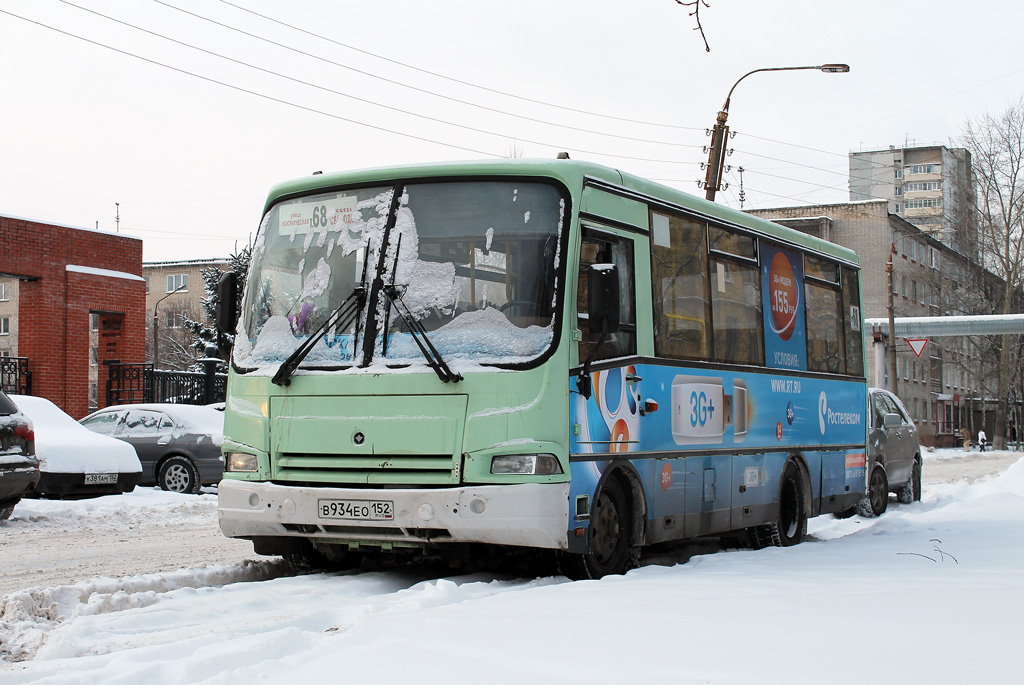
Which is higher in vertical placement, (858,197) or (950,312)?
(858,197)

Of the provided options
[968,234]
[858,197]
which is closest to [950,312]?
[968,234]

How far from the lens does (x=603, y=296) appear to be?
26.2 feet

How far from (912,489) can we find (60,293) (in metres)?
17.9

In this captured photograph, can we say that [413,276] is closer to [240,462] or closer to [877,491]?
[240,462]

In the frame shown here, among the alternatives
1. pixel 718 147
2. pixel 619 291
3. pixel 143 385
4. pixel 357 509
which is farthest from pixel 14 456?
pixel 718 147

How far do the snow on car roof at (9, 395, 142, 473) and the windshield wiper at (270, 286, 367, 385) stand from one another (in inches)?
323

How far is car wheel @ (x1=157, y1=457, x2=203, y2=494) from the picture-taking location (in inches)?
752

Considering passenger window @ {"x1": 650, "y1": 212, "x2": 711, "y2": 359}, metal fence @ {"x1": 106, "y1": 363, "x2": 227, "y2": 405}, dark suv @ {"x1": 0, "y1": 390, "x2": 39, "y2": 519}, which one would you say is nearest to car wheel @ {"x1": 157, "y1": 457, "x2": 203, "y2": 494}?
dark suv @ {"x1": 0, "y1": 390, "x2": 39, "y2": 519}

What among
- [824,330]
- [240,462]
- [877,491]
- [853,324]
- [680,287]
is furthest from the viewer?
[877,491]

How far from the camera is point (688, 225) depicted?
10188mm

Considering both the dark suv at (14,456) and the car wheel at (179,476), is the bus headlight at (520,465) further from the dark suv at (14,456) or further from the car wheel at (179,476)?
the car wheel at (179,476)

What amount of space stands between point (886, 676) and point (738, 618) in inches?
52.1

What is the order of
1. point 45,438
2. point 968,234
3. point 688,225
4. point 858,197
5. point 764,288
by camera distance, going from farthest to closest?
point 858,197 < point 968,234 < point 45,438 < point 764,288 < point 688,225

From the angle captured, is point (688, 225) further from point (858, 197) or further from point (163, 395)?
point (858, 197)
